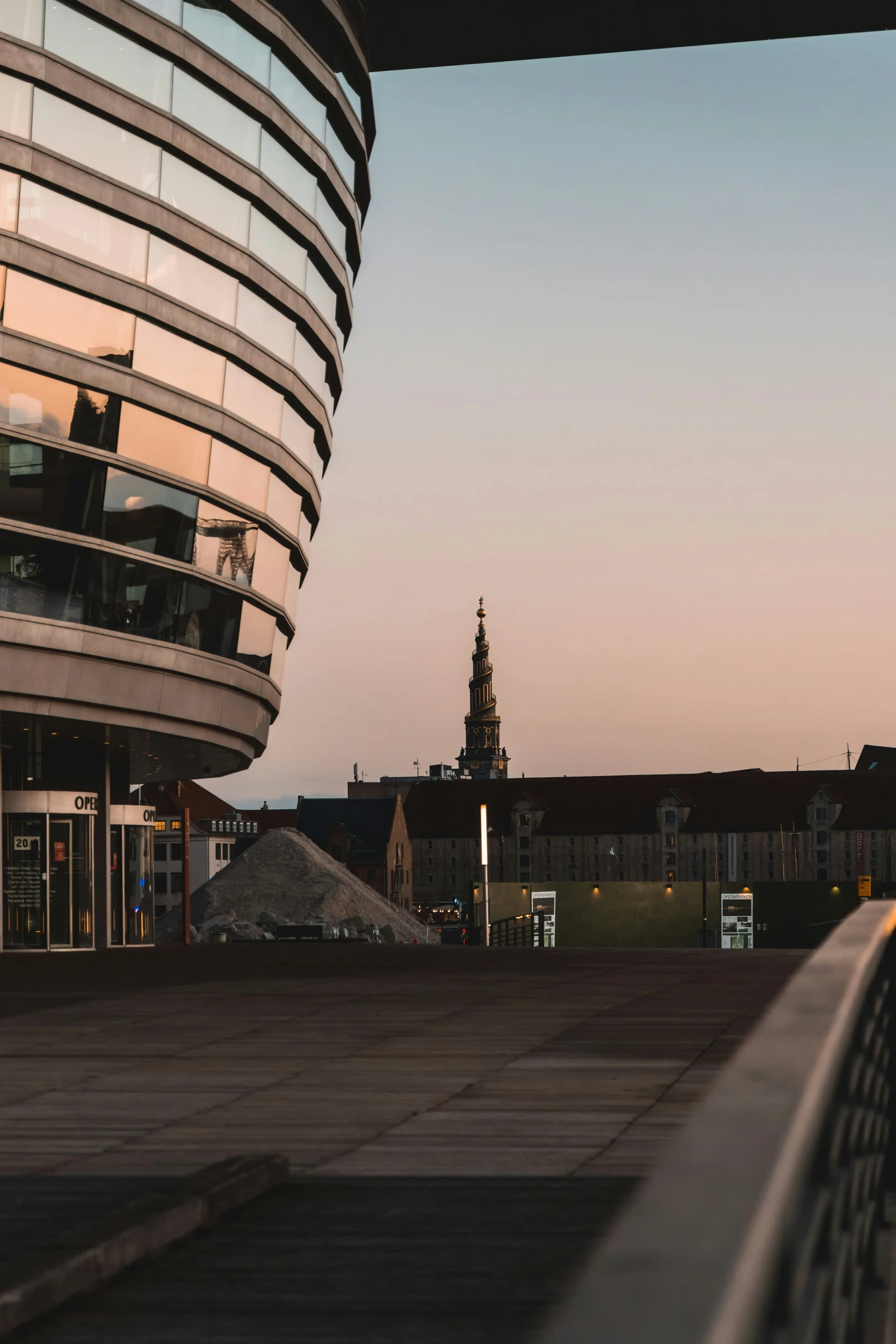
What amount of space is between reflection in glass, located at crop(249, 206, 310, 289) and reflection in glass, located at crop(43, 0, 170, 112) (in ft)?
9.57

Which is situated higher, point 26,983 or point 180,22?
point 180,22

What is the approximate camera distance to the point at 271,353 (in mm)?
29141

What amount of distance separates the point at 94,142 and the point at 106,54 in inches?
52.9

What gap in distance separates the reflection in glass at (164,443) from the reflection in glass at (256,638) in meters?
3.22

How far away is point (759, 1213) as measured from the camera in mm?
1457

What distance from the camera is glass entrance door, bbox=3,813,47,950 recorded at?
29984mm

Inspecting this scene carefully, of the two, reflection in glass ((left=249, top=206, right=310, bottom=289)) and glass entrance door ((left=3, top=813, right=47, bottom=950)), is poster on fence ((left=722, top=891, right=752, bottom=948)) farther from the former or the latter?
reflection in glass ((left=249, top=206, right=310, bottom=289))

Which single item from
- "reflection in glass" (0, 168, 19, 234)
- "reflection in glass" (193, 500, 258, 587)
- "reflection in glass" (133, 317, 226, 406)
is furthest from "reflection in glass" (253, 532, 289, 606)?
"reflection in glass" (0, 168, 19, 234)

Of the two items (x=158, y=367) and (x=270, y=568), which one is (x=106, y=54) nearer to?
(x=158, y=367)

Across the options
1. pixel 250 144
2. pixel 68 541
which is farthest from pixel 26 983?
pixel 250 144

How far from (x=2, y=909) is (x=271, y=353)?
11150 millimetres

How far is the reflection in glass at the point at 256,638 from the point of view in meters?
29.7

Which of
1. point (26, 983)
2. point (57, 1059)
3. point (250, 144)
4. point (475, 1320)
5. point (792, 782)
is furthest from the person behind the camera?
point (792, 782)

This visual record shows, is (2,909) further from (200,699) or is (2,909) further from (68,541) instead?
(68,541)
